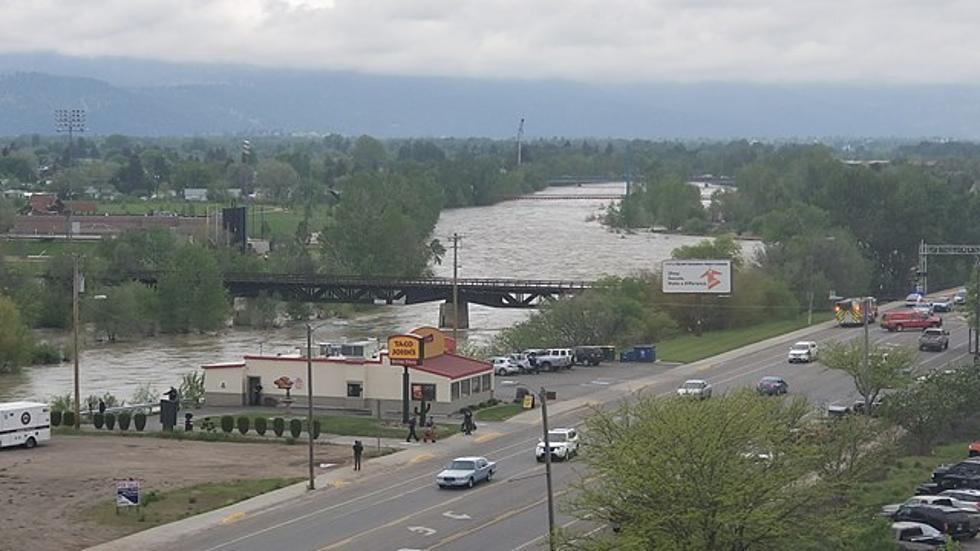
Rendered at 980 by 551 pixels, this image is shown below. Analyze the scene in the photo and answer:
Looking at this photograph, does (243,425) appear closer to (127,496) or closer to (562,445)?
(562,445)

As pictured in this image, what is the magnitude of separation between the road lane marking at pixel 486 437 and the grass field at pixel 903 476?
13.2m

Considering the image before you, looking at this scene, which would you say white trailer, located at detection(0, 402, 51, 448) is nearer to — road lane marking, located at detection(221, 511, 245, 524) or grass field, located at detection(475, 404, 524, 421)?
road lane marking, located at detection(221, 511, 245, 524)

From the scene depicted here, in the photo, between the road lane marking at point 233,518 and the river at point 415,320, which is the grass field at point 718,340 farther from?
the road lane marking at point 233,518

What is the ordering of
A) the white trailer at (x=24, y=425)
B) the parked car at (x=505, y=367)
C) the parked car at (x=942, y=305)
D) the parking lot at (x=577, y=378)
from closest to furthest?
the white trailer at (x=24, y=425) < the parking lot at (x=577, y=378) < the parked car at (x=505, y=367) < the parked car at (x=942, y=305)

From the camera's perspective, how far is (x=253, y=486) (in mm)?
47219

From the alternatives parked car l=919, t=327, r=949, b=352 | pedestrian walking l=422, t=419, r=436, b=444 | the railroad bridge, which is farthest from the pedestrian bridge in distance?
pedestrian walking l=422, t=419, r=436, b=444

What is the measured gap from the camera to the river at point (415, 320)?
8569cm

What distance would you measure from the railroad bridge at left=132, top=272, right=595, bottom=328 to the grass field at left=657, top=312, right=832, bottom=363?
50.7 ft

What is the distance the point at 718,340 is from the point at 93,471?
45163 millimetres

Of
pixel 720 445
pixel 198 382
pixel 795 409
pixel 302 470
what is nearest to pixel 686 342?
pixel 198 382

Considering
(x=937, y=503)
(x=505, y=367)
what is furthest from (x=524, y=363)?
(x=937, y=503)

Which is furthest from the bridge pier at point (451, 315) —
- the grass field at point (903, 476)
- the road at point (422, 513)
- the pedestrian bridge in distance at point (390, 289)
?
the grass field at point (903, 476)

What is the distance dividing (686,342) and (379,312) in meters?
43.2

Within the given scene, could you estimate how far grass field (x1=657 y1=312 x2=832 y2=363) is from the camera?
265ft
